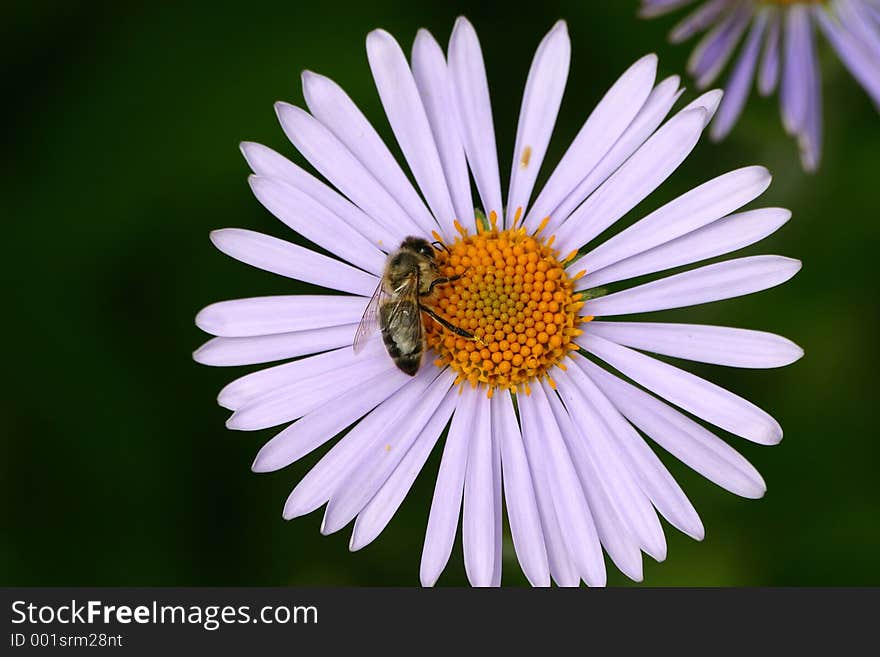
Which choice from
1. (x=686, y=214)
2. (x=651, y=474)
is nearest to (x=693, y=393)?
(x=651, y=474)

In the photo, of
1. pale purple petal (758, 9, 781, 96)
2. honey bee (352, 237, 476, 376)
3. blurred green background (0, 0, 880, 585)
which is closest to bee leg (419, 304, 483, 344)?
honey bee (352, 237, 476, 376)

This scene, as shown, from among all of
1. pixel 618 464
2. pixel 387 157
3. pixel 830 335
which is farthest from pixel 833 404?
pixel 387 157

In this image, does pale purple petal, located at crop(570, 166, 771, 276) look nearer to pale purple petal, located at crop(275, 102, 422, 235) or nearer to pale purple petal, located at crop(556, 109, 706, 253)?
pale purple petal, located at crop(556, 109, 706, 253)

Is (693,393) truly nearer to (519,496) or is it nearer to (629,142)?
(519,496)

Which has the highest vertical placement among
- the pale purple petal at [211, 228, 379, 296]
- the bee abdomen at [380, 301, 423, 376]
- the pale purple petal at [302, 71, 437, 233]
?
the pale purple petal at [302, 71, 437, 233]

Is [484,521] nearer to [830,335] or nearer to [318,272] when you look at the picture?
[318,272]

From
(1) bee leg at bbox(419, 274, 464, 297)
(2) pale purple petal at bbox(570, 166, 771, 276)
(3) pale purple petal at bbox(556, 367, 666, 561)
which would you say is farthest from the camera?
(1) bee leg at bbox(419, 274, 464, 297)

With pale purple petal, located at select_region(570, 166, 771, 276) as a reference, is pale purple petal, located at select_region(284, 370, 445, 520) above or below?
below
